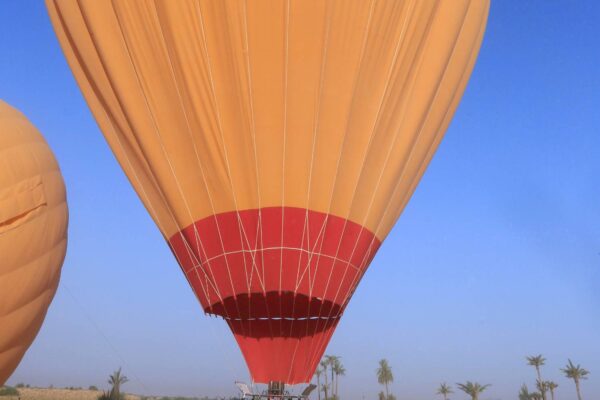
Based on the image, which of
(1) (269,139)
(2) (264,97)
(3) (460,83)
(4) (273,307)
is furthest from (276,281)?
(3) (460,83)

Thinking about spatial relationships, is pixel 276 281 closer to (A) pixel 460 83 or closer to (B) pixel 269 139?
(B) pixel 269 139

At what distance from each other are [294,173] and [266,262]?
47.6 inches

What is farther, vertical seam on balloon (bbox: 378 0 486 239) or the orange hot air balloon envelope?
vertical seam on balloon (bbox: 378 0 486 239)

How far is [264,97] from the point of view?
25.8 feet

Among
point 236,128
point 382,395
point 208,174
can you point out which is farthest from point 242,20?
point 382,395

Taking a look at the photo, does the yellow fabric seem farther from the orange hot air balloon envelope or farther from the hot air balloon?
the hot air balloon

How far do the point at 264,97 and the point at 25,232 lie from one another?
10.5 feet

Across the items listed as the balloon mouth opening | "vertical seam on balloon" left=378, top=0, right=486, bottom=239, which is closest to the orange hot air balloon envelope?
the balloon mouth opening

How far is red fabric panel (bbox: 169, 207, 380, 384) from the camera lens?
291 inches

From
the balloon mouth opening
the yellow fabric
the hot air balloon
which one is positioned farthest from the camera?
Answer: the yellow fabric

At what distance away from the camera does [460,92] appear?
34.3ft

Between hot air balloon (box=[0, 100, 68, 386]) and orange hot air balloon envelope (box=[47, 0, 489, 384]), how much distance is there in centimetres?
140

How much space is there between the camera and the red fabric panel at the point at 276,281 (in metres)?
7.39

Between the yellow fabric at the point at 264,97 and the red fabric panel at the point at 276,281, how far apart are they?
0.90 ft
